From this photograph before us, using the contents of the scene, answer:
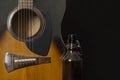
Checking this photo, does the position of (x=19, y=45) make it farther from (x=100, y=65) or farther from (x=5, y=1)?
(x=100, y=65)

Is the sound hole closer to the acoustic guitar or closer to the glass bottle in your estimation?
the acoustic guitar

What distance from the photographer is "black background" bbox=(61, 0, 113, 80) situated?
3.91 feet

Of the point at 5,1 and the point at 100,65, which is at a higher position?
the point at 5,1

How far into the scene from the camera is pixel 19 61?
0.90 meters

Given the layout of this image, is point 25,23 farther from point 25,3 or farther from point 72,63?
point 72,63

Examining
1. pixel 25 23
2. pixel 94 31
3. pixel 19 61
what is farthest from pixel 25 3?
pixel 94 31

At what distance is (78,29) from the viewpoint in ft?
3.96

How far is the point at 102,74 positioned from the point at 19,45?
1.68 ft

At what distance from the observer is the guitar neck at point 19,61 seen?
0.90 metres

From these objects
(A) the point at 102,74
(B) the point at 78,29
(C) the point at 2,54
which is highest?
(B) the point at 78,29

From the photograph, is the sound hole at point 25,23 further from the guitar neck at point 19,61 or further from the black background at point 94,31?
the black background at point 94,31

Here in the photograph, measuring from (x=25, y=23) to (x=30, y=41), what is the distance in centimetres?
7

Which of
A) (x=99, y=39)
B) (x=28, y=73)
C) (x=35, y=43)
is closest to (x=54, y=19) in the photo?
(x=35, y=43)

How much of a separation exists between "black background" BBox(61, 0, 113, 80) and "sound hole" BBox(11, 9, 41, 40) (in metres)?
0.27
